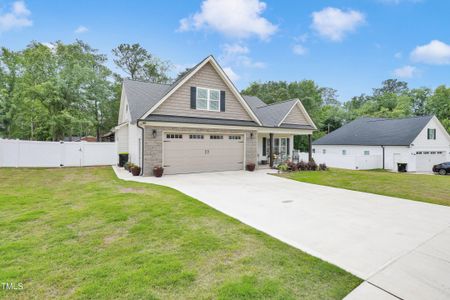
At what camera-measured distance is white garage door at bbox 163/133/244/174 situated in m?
13.1

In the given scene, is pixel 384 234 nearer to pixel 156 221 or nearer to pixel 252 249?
pixel 252 249

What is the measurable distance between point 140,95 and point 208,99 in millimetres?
5086

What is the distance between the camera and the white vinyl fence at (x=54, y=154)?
14.4 m

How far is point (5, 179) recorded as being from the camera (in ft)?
35.7

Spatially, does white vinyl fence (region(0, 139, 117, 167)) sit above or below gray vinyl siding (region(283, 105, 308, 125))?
below

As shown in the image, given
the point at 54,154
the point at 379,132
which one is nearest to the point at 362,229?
the point at 54,154

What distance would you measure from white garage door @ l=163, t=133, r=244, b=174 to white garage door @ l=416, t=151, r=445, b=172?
19.6 meters

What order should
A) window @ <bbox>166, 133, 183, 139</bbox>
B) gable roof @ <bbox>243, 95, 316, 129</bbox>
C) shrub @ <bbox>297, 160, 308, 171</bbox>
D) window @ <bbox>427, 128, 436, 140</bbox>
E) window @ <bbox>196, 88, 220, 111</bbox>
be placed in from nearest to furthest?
window @ <bbox>166, 133, 183, 139</bbox>
window @ <bbox>196, 88, 220, 111</bbox>
shrub @ <bbox>297, 160, 308, 171</bbox>
gable roof @ <bbox>243, 95, 316, 129</bbox>
window @ <bbox>427, 128, 436, 140</bbox>

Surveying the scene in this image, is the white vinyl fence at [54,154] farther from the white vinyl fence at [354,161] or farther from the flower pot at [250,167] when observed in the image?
the white vinyl fence at [354,161]

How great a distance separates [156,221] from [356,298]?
13.1 feet

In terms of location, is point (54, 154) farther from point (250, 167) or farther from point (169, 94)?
point (250, 167)

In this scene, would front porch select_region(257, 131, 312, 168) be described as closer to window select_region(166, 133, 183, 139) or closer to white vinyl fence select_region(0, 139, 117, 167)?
window select_region(166, 133, 183, 139)

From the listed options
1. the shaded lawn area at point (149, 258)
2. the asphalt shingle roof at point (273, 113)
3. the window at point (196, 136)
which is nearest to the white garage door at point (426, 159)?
the asphalt shingle roof at point (273, 113)

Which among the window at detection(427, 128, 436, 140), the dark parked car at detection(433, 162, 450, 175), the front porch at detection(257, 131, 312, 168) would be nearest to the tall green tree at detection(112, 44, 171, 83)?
the front porch at detection(257, 131, 312, 168)
